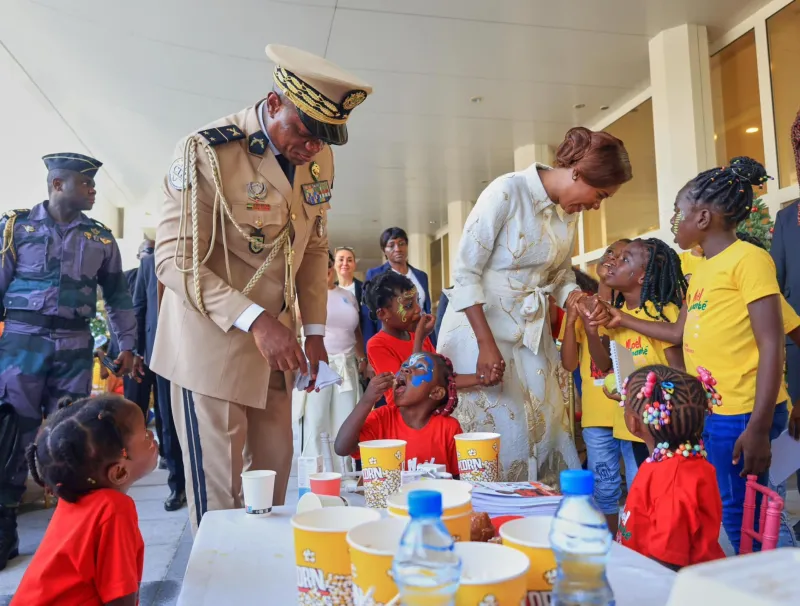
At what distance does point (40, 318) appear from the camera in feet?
9.91

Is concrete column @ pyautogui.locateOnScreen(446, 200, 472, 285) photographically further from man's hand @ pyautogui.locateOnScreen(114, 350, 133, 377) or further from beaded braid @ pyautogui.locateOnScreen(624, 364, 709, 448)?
beaded braid @ pyautogui.locateOnScreen(624, 364, 709, 448)

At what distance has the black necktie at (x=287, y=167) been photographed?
1917mm

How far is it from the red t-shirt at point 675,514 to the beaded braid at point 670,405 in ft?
0.22

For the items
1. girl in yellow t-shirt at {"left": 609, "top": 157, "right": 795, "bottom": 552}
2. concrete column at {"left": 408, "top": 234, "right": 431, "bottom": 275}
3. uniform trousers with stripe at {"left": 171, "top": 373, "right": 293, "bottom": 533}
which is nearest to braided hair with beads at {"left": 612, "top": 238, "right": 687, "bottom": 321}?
girl in yellow t-shirt at {"left": 609, "top": 157, "right": 795, "bottom": 552}

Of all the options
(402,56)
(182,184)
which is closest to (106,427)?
(182,184)

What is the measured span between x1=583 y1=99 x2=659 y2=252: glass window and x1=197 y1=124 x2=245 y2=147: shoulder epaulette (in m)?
5.01

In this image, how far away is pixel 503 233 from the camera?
2.26 meters

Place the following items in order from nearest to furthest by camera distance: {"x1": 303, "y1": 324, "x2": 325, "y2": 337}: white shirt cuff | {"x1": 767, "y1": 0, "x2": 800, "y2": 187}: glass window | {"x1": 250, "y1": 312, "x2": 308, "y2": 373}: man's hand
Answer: {"x1": 250, "y1": 312, "x2": 308, "y2": 373}: man's hand < {"x1": 303, "y1": 324, "x2": 325, "y2": 337}: white shirt cuff < {"x1": 767, "y1": 0, "x2": 800, "y2": 187}: glass window

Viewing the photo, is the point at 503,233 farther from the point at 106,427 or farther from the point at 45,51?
the point at 45,51

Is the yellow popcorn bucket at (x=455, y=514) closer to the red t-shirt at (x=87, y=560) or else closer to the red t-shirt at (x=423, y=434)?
the red t-shirt at (x=87, y=560)

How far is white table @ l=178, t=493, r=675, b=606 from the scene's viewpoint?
0.92m

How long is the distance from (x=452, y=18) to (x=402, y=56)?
0.80 metres

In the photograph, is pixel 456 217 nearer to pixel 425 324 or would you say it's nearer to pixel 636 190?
pixel 636 190

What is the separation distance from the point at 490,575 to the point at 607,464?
232cm
